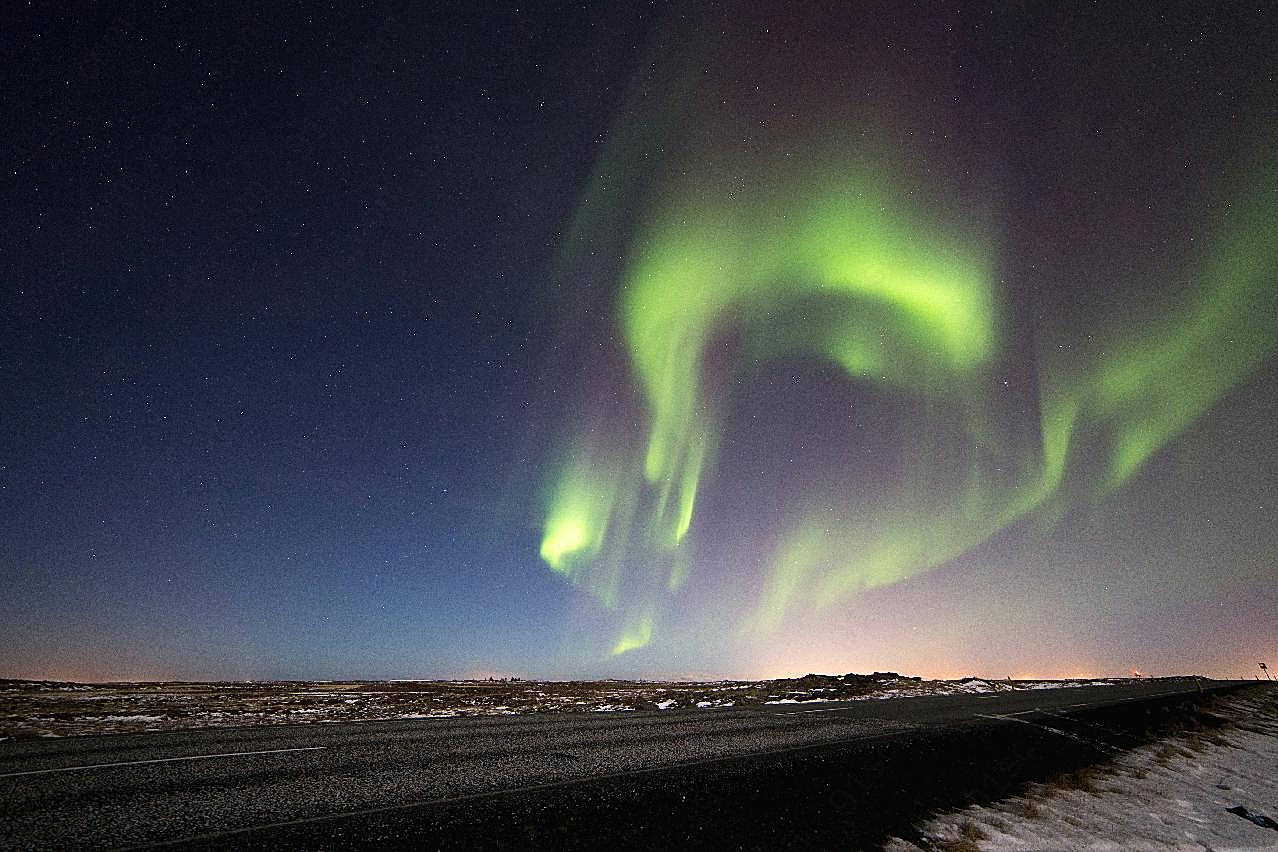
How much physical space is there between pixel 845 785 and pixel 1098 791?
5570mm

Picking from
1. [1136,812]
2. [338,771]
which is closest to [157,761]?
[338,771]

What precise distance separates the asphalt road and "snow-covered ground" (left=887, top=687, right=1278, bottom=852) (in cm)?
265

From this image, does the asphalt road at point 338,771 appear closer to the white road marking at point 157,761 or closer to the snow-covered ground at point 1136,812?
the white road marking at point 157,761

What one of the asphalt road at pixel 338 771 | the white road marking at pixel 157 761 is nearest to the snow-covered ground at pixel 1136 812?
the asphalt road at pixel 338 771

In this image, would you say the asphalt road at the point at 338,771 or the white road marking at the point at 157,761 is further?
the white road marking at the point at 157,761

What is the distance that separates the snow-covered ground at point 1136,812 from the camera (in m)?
6.91

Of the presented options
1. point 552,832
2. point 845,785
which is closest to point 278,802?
point 552,832

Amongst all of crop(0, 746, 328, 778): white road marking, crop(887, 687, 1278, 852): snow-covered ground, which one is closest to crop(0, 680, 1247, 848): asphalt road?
crop(0, 746, 328, 778): white road marking

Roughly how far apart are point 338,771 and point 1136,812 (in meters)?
12.0

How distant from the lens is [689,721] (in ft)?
50.9

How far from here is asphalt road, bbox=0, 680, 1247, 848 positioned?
4945mm

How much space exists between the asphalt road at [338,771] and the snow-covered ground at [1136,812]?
2.65 metres

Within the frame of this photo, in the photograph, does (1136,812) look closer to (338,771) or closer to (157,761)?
(338,771)

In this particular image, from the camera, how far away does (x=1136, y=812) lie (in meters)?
8.88
